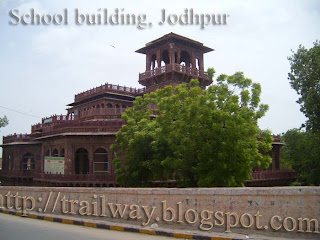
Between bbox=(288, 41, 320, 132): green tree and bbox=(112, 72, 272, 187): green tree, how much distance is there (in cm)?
759

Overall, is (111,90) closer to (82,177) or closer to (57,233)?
(82,177)

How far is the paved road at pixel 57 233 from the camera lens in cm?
1009

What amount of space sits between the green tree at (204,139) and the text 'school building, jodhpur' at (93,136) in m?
6.57

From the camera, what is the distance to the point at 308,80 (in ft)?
82.0

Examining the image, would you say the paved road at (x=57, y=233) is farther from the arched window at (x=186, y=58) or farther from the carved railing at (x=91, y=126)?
the arched window at (x=186, y=58)

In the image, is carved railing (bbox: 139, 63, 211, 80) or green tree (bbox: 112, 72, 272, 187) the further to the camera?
carved railing (bbox: 139, 63, 211, 80)

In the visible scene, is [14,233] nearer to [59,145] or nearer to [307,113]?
[59,145]

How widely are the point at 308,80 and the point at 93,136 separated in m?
16.9

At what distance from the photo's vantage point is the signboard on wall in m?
25.3

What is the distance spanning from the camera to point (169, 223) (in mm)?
11531

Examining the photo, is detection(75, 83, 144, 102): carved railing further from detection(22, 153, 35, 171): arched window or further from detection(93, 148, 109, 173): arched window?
detection(22, 153, 35, 171): arched window

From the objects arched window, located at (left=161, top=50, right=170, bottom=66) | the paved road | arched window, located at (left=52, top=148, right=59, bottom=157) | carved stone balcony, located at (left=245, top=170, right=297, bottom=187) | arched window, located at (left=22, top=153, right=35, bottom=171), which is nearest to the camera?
the paved road

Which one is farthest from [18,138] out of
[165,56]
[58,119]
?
[165,56]

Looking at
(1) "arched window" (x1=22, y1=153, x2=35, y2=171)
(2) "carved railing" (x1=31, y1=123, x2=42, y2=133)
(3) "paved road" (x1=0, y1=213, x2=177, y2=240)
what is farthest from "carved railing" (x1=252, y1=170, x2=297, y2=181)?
(1) "arched window" (x1=22, y1=153, x2=35, y2=171)
